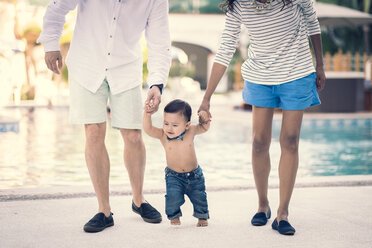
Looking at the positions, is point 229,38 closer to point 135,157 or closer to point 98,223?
point 135,157

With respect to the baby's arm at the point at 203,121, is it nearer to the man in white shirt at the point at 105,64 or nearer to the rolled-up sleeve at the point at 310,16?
the man in white shirt at the point at 105,64

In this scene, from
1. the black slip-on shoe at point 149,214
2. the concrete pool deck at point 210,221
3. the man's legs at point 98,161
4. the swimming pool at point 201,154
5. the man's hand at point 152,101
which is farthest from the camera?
the swimming pool at point 201,154

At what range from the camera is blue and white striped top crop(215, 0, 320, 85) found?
378 centimetres

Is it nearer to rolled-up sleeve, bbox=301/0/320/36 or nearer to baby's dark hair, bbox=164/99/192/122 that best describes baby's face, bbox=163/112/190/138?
baby's dark hair, bbox=164/99/192/122

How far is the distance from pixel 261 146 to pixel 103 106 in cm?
105

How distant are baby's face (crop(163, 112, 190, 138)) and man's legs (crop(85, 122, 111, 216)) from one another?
0.40 meters

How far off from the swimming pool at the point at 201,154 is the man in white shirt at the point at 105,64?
4.44ft

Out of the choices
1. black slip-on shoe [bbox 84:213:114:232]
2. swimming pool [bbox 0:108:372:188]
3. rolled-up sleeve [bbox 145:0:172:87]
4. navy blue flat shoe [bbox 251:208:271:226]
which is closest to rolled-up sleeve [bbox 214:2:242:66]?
rolled-up sleeve [bbox 145:0:172:87]

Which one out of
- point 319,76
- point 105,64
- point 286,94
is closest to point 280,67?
point 286,94

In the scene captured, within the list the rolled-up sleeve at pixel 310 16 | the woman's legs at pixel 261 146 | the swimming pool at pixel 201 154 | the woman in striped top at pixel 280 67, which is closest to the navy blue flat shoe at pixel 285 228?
the woman in striped top at pixel 280 67

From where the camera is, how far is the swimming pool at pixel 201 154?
651 cm

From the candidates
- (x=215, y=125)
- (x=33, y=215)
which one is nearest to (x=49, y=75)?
(x=215, y=125)

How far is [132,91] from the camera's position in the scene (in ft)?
12.9

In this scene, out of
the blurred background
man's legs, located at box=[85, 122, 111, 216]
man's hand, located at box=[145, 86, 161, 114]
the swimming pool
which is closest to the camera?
man's hand, located at box=[145, 86, 161, 114]
